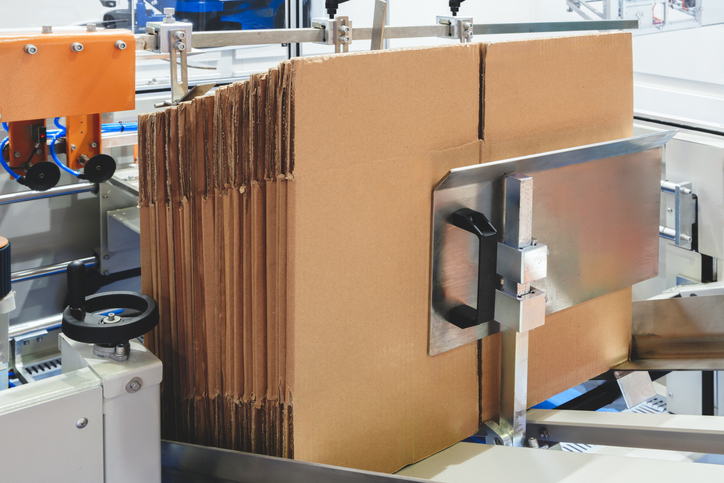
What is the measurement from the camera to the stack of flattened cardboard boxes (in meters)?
0.82

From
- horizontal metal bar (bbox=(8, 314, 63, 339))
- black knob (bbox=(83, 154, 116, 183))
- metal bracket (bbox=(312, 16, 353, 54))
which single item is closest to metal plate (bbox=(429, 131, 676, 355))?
black knob (bbox=(83, 154, 116, 183))

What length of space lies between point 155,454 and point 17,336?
191 cm

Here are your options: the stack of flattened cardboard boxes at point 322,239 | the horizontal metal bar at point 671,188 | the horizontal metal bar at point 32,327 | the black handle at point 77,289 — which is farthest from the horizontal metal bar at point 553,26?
the black handle at point 77,289

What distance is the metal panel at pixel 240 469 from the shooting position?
0.83m

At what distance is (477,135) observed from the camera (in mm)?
977

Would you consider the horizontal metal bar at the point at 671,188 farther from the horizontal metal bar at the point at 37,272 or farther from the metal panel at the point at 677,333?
the horizontal metal bar at the point at 37,272

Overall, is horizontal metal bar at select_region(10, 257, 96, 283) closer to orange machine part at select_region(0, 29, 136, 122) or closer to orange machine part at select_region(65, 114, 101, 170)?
orange machine part at select_region(65, 114, 101, 170)

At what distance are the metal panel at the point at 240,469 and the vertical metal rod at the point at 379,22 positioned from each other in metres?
0.83

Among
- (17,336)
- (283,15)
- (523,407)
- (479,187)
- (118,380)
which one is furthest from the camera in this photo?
(283,15)

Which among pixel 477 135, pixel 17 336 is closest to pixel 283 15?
pixel 17 336

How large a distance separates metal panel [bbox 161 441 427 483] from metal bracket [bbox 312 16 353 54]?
1.59 metres

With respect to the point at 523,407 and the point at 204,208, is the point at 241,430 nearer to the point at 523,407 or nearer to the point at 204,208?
the point at 204,208

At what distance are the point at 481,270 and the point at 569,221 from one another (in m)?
0.20

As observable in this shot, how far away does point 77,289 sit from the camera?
0.87 meters
